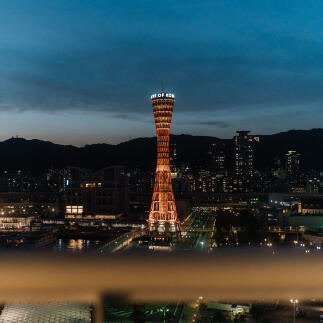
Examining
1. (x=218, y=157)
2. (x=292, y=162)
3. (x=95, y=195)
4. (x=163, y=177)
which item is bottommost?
(x=95, y=195)

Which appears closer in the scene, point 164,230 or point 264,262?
point 264,262

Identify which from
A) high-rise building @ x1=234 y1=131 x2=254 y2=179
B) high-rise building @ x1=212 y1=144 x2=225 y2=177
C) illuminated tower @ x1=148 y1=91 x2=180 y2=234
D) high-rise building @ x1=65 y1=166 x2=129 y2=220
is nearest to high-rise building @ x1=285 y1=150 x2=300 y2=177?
high-rise building @ x1=234 y1=131 x2=254 y2=179

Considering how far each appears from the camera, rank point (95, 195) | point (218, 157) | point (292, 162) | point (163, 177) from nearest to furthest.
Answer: point (163, 177), point (95, 195), point (292, 162), point (218, 157)

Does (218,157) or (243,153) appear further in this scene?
(218,157)

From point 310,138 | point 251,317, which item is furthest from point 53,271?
point 310,138

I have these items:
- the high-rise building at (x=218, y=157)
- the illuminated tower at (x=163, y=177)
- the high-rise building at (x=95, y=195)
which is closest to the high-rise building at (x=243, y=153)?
the high-rise building at (x=218, y=157)

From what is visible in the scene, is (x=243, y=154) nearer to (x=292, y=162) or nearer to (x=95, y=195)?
(x=292, y=162)

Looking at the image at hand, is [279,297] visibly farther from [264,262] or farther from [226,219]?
[226,219]

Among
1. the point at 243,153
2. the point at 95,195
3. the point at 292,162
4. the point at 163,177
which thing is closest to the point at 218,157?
the point at 243,153
